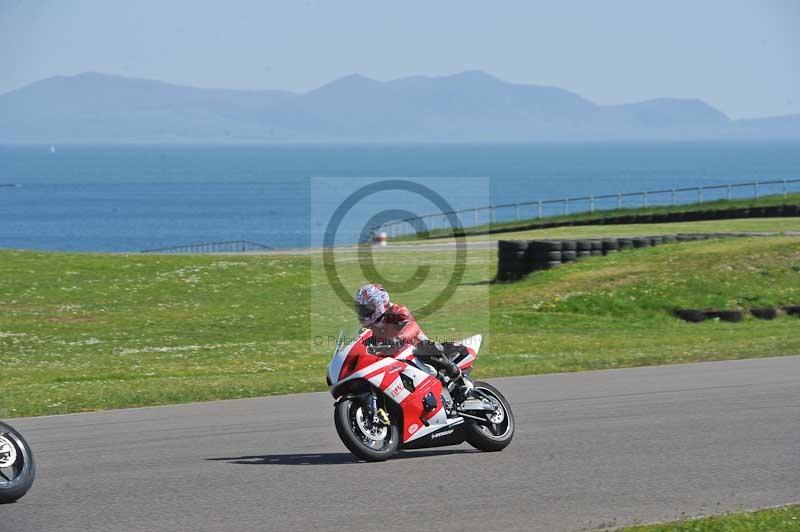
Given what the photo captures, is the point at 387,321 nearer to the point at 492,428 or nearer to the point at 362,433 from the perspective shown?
the point at 362,433

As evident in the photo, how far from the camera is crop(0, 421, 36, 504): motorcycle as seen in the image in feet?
29.0

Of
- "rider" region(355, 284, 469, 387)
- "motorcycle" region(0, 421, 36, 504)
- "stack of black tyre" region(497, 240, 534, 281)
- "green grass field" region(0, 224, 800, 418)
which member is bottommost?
"green grass field" region(0, 224, 800, 418)

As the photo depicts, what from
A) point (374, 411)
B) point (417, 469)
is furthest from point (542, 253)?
point (417, 469)

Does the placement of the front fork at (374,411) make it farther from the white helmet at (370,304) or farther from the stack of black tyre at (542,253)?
the stack of black tyre at (542,253)

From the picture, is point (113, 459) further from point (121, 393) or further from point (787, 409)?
point (787, 409)

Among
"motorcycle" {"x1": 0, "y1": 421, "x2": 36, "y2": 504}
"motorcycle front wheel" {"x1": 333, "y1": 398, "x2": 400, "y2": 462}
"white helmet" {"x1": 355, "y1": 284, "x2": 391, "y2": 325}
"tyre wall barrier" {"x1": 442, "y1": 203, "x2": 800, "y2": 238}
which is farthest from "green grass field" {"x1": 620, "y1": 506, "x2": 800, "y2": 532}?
"tyre wall barrier" {"x1": 442, "y1": 203, "x2": 800, "y2": 238}

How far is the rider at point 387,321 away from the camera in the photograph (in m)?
10.7

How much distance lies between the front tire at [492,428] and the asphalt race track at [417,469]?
13 centimetres

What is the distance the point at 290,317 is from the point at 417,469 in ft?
56.0

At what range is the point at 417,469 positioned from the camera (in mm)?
10359

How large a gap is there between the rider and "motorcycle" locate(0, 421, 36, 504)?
3.00 m

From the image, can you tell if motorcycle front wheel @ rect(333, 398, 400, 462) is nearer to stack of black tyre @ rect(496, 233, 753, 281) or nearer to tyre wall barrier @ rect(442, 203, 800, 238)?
stack of black tyre @ rect(496, 233, 753, 281)

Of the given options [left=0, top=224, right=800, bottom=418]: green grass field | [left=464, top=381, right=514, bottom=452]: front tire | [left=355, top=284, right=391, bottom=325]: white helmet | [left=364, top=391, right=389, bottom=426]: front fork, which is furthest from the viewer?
[left=0, top=224, right=800, bottom=418]: green grass field

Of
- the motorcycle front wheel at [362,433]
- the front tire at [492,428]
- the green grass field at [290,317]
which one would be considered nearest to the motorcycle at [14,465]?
the motorcycle front wheel at [362,433]
